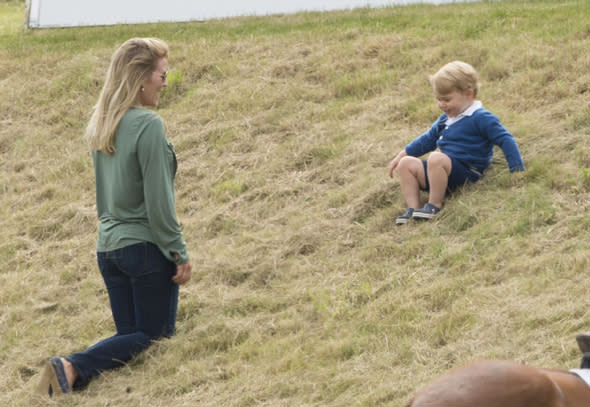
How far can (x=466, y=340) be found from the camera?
175 inches

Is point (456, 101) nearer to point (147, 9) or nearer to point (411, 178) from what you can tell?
point (411, 178)

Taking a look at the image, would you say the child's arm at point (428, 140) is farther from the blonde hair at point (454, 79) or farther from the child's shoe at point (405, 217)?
the child's shoe at point (405, 217)

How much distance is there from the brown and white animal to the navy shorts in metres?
4.17

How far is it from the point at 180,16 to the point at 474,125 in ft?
23.9

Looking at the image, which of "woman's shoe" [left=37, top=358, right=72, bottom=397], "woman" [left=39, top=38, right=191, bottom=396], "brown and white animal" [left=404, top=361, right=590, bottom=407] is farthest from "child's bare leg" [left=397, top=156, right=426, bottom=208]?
"brown and white animal" [left=404, top=361, right=590, bottom=407]

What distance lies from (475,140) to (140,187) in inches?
95.6

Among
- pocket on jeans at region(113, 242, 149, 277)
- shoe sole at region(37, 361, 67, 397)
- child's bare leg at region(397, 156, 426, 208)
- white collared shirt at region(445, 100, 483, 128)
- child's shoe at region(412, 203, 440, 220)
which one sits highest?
white collared shirt at region(445, 100, 483, 128)

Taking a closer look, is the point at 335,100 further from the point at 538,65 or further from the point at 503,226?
the point at 503,226

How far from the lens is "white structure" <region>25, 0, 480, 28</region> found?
12.0 m

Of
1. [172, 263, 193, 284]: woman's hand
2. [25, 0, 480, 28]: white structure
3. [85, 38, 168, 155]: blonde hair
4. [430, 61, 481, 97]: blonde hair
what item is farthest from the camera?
[25, 0, 480, 28]: white structure

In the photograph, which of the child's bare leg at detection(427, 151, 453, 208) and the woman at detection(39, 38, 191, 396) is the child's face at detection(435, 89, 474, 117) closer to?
the child's bare leg at detection(427, 151, 453, 208)

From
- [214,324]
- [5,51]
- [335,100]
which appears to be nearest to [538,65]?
[335,100]

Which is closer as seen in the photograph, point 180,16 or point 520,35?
point 520,35

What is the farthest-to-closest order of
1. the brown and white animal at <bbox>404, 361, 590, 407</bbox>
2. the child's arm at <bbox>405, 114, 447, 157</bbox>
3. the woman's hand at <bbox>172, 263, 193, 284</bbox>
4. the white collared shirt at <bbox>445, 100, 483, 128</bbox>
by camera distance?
the child's arm at <bbox>405, 114, 447, 157</bbox> → the white collared shirt at <bbox>445, 100, 483, 128</bbox> → the woman's hand at <bbox>172, 263, 193, 284</bbox> → the brown and white animal at <bbox>404, 361, 590, 407</bbox>
